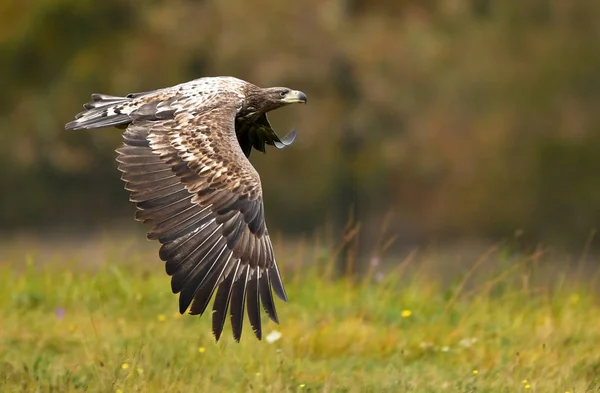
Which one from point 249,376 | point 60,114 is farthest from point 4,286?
point 60,114

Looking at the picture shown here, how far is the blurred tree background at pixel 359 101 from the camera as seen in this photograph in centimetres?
1116

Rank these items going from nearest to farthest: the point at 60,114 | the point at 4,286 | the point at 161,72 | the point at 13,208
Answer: the point at 4,286 → the point at 161,72 → the point at 60,114 → the point at 13,208

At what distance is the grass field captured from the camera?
5.35 meters

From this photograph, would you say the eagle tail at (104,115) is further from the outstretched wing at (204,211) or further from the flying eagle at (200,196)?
the outstretched wing at (204,211)

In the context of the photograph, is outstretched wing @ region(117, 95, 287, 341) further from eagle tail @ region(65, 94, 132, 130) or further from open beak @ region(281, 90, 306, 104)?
open beak @ region(281, 90, 306, 104)

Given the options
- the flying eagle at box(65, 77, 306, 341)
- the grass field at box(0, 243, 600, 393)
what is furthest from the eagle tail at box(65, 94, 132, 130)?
the grass field at box(0, 243, 600, 393)

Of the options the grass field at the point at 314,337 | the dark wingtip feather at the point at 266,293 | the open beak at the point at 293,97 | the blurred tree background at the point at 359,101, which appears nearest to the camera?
the dark wingtip feather at the point at 266,293

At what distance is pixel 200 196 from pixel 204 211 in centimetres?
9

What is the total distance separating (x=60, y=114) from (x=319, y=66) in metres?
4.44

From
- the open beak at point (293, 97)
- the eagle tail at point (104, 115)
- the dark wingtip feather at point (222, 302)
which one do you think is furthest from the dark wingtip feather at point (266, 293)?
the open beak at point (293, 97)

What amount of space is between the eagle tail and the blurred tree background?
4.39 m

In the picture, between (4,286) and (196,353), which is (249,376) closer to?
(196,353)

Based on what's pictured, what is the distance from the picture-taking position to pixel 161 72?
12.7 metres

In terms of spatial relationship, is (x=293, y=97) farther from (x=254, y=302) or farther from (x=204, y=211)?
(x=254, y=302)
